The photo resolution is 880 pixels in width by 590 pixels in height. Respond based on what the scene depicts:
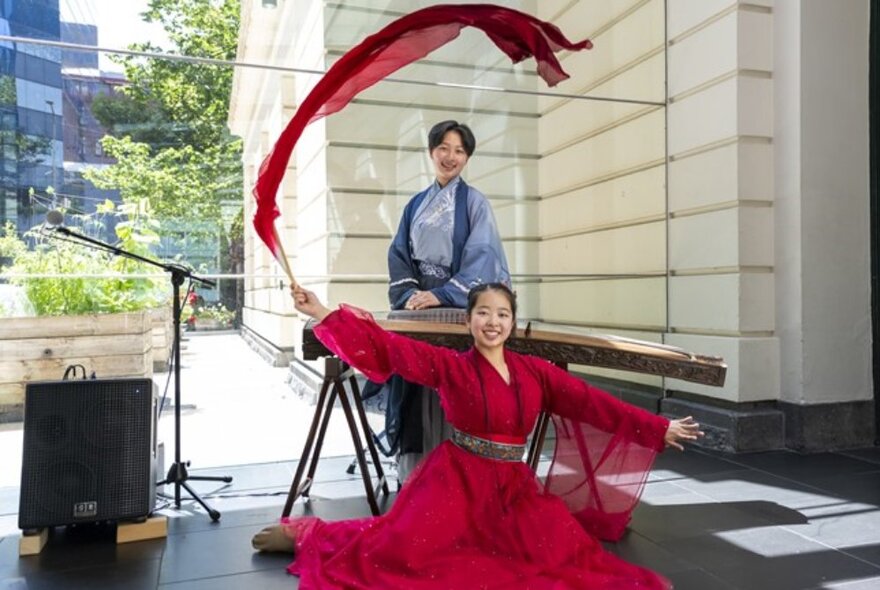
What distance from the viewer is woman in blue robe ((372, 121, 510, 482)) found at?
3.17 m

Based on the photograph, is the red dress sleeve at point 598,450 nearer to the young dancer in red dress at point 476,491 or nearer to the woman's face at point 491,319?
the young dancer in red dress at point 476,491

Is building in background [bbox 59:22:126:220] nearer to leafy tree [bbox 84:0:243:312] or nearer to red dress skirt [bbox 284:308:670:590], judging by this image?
leafy tree [bbox 84:0:243:312]

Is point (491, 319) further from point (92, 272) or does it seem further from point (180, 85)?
point (180, 85)

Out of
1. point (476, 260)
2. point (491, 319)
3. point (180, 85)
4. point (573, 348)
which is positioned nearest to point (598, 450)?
point (573, 348)

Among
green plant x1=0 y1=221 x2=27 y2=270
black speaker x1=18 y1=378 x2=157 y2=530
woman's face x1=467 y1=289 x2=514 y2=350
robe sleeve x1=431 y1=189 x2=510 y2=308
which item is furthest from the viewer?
green plant x1=0 y1=221 x2=27 y2=270

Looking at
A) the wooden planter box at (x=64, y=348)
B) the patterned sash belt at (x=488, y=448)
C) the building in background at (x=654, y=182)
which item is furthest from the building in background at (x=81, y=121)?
the patterned sash belt at (x=488, y=448)

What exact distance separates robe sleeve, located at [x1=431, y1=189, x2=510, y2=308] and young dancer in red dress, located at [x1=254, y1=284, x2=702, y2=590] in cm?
66

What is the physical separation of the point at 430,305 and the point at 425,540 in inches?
45.7

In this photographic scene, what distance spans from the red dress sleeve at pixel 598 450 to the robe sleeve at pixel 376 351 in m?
0.43

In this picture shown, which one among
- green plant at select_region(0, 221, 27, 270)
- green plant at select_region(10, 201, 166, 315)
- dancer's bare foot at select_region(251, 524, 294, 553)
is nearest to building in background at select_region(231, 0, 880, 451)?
green plant at select_region(10, 201, 166, 315)

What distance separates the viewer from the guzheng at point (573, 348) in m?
2.68

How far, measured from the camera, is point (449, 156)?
3199 millimetres

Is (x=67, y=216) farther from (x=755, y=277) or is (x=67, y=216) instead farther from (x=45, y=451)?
→ (x=755, y=277)

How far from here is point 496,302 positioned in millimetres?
2422
